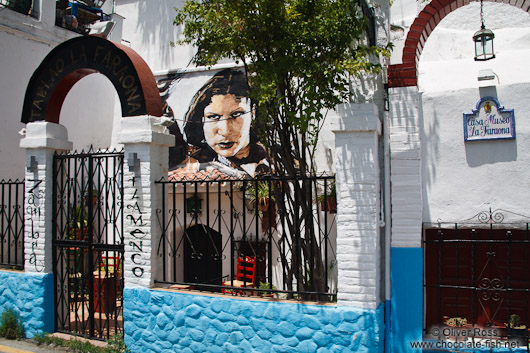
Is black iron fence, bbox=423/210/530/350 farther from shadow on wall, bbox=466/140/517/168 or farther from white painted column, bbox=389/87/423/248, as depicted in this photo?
white painted column, bbox=389/87/423/248

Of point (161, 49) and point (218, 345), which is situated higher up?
point (161, 49)

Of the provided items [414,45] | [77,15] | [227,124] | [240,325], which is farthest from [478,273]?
[77,15]

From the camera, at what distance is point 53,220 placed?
24.7 feet

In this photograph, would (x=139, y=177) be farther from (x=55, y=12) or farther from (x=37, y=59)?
(x=55, y=12)

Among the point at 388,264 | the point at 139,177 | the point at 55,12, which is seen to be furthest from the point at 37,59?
the point at 388,264

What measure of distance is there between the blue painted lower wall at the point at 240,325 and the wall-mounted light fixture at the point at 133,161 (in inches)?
66.2

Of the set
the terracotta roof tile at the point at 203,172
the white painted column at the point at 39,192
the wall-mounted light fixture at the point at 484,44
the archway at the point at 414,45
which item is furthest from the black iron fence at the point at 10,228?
the wall-mounted light fixture at the point at 484,44

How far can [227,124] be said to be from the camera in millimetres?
10664

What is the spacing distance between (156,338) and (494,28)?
25.1 ft

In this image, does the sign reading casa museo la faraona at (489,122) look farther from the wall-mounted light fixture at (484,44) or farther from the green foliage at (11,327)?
the green foliage at (11,327)

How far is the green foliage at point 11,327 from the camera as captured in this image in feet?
24.5

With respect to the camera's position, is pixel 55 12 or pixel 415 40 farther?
pixel 55 12

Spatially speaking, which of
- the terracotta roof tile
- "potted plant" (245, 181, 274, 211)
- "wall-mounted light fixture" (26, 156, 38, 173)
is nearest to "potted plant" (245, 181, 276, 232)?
"potted plant" (245, 181, 274, 211)

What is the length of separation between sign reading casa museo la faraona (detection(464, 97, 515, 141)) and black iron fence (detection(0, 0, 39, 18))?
991 cm
